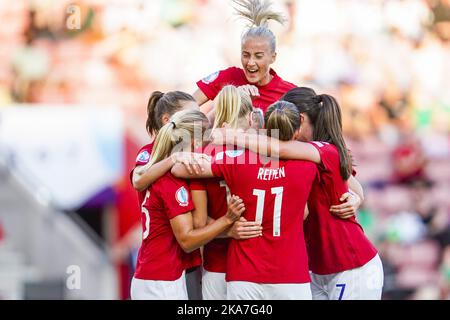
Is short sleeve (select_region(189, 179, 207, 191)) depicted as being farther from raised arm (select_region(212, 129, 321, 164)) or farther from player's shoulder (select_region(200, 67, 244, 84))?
player's shoulder (select_region(200, 67, 244, 84))

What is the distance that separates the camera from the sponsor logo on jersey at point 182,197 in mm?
5074

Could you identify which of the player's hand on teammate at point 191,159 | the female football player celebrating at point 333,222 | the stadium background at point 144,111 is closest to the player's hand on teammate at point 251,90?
the female football player celebrating at point 333,222

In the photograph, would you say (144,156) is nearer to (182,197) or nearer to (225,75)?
(182,197)

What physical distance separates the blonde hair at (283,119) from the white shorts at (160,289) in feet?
2.96

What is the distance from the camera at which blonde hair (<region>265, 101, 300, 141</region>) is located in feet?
16.5

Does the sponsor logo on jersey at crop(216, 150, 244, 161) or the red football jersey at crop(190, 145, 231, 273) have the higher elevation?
the sponsor logo on jersey at crop(216, 150, 244, 161)

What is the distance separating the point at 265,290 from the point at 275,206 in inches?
16.7

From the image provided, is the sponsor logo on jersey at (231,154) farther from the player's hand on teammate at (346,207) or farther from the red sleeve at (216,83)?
the red sleeve at (216,83)

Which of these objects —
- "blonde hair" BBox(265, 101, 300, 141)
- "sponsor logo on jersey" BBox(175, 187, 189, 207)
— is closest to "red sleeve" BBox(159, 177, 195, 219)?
"sponsor logo on jersey" BBox(175, 187, 189, 207)

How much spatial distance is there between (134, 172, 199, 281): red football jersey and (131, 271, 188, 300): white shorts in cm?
3

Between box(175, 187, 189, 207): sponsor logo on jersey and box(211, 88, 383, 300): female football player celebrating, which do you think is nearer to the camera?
box(175, 187, 189, 207): sponsor logo on jersey

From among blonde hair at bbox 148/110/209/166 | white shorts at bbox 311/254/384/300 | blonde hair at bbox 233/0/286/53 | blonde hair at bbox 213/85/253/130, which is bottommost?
white shorts at bbox 311/254/384/300

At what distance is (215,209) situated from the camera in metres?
5.23

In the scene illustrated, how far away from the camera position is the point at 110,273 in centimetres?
1095
